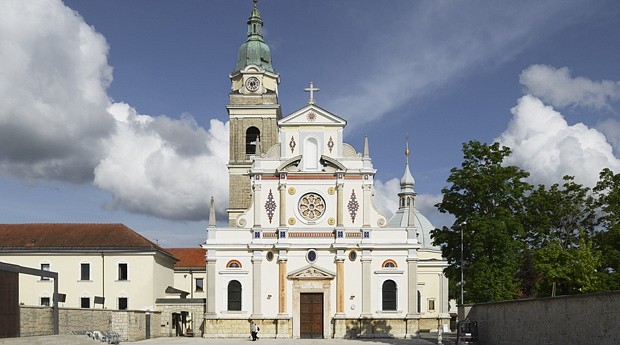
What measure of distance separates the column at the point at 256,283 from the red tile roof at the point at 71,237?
9.35m

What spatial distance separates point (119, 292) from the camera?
5422 cm

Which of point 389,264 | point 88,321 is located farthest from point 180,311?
point 389,264

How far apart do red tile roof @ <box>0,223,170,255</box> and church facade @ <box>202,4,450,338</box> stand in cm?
873

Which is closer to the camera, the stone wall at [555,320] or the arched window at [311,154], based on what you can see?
the stone wall at [555,320]

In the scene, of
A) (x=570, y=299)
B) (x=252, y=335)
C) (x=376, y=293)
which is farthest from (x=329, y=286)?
(x=570, y=299)

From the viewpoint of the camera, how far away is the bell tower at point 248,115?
63562 mm

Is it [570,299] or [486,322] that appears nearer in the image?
[570,299]

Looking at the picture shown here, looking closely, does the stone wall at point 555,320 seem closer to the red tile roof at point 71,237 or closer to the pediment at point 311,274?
the pediment at point 311,274

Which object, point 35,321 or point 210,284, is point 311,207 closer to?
point 210,284

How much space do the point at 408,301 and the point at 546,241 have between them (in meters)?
9.99

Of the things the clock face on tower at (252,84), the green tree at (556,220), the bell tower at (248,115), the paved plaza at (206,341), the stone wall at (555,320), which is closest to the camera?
the stone wall at (555,320)

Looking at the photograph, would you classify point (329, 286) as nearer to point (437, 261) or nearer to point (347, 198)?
point (347, 198)

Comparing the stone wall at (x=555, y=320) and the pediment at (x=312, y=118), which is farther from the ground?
the pediment at (x=312, y=118)

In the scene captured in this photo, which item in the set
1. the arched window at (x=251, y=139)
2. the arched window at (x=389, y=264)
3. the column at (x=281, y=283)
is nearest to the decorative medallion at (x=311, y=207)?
the column at (x=281, y=283)
